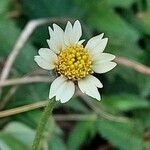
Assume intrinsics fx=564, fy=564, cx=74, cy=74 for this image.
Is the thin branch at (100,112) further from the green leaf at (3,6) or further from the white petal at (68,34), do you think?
the white petal at (68,34)

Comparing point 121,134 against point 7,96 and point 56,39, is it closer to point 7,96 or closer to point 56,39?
point 7,96

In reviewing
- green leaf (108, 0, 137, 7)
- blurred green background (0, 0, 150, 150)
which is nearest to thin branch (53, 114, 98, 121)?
blurred green background (0, 0, 150, 150)

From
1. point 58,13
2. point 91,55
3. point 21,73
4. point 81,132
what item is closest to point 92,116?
point 81,132

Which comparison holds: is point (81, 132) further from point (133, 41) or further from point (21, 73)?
point (133, 41)

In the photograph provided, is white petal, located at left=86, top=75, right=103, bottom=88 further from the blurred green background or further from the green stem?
the blurred green background

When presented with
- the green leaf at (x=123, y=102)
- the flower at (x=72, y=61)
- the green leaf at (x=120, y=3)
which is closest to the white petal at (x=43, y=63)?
the flower at (x=72, y=61)

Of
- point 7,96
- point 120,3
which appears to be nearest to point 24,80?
point 7,96

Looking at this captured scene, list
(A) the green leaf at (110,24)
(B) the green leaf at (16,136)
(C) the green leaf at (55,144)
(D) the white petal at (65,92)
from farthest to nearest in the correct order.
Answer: (A) the green leaf at (110,24), (C) the green leaf at (55,144), (B) the green leaf at (16,136), (D) the white petal at (65,92)

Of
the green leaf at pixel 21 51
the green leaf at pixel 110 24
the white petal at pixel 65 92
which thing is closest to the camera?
the white petal at pixel 65 92
